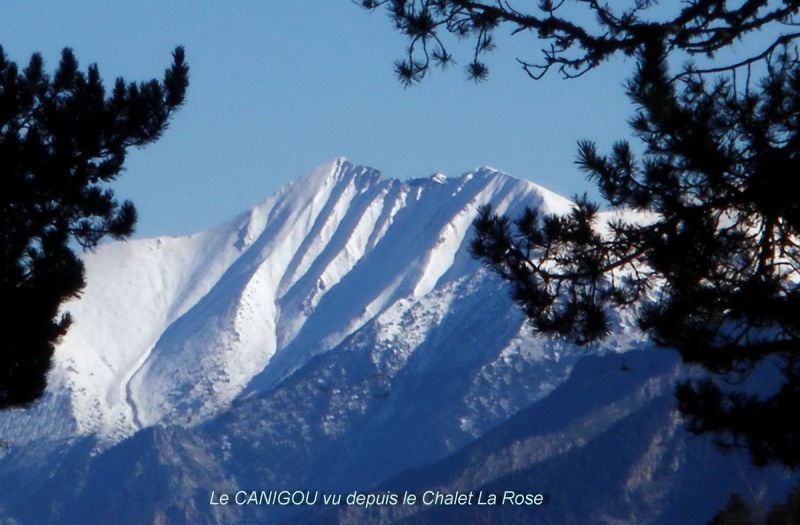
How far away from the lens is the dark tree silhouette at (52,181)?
1507 centimetres

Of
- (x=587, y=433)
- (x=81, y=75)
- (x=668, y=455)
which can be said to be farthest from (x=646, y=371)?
(x=81, y=75)

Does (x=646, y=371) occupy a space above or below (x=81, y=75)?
above

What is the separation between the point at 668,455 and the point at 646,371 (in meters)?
32.0

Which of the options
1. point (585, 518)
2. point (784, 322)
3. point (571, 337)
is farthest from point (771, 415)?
point (585, 518)

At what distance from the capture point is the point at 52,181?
15.5 metres

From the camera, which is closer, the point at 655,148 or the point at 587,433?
the point at 655,148

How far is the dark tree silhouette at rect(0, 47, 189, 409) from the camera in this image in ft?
49.4

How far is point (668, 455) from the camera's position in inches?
4515

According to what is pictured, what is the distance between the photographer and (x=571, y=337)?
511 inches

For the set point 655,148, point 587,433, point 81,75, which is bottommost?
point 655,148

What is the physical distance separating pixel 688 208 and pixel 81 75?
6.60 m

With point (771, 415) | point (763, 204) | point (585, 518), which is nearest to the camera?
point (763, 204)

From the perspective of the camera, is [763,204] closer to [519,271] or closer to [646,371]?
[519,271]

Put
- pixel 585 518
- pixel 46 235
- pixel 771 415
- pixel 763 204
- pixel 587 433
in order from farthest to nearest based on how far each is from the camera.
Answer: pixel 587 433, pixel 585 518, pixel 46 235, pixel 771 415, pixel 763 204
